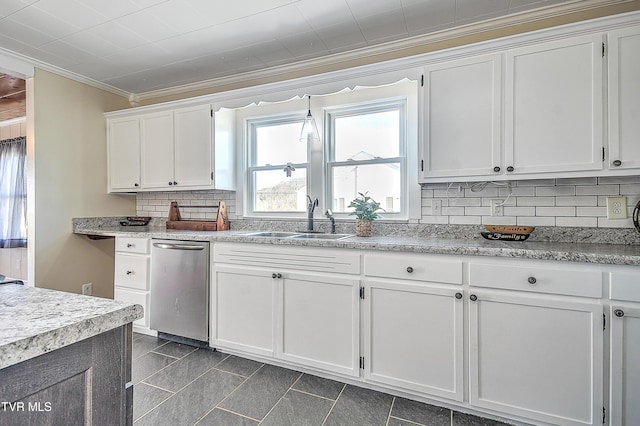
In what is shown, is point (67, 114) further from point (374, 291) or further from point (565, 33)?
point (565, 33)

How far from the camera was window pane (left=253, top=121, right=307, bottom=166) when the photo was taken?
3100mm

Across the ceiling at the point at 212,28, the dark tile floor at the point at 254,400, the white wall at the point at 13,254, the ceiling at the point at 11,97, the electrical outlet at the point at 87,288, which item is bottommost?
the dark tile floor at the point at 254,400

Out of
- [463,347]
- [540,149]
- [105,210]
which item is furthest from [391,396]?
[105,210]

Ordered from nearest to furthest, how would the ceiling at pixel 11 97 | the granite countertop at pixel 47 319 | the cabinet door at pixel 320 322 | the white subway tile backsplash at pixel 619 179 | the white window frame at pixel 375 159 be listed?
the granite countertop at pixel 47 319
the white subway tile backsplash at pixel 619 179
the cabinet door at pixel 320 322
the white window frame at pixel 375 159
the ceiling at pixel 11 97

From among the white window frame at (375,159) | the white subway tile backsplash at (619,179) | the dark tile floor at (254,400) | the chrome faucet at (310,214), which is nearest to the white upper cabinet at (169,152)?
the chrome faucet at (310,214)

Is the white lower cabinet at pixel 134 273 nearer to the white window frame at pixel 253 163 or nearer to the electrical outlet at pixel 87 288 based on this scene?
the electrical outlet at pixel 87 288

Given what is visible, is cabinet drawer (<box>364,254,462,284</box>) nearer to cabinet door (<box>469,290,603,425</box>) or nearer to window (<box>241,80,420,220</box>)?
cabinet door (<box>469,290,603,425</box>)

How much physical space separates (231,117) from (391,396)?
9.04 ft

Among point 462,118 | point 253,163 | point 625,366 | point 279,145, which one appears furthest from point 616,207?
point 253,163

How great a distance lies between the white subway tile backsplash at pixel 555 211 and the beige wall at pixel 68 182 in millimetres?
4080

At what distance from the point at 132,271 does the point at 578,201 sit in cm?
349

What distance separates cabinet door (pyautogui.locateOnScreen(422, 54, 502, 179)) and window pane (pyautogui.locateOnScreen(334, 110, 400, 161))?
21.4 inches

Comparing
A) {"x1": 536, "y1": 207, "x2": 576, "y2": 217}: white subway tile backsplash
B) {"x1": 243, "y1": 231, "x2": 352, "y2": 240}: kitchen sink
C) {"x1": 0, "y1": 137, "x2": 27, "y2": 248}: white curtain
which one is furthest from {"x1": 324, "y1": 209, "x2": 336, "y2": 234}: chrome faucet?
{"x1": 0, "y1": 137, "x2": 27, "y2": 248}: white curtain

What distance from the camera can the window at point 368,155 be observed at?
2.70 m
